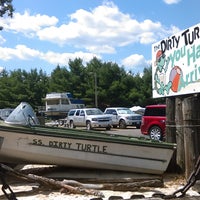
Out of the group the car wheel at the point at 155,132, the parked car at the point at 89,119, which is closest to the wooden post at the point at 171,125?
the car wheel at the point at 155,132

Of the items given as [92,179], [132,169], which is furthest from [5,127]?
[132,169]

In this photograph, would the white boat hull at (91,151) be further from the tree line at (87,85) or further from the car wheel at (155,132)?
the tree line at (87,85)

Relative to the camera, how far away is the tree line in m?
71.8

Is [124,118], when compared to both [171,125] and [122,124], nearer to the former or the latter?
[122,124]

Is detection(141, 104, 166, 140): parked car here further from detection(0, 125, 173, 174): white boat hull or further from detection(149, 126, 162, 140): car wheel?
detection(0, 125, 173, 174): white boat hull

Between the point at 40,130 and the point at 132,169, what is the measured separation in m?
2.18

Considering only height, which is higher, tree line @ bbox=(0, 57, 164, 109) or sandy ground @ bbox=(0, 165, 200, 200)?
tree line @ bbox=(0, 57, 164, 109)

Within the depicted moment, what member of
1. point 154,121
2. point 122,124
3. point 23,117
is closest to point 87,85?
point 122,124

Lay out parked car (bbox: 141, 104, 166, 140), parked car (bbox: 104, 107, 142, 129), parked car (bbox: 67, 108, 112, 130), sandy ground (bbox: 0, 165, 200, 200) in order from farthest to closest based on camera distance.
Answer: parked car (bbox: 104, 107, 142, 129) < parked car (bbox: 67, 108, 112, 130) < parked car (bbox: 141, 104, 166, 140) < sandy ground (bbox: 0, 165, 200, 200)

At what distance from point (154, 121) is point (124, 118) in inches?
597

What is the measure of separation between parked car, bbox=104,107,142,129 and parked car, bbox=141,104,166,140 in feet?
45.5

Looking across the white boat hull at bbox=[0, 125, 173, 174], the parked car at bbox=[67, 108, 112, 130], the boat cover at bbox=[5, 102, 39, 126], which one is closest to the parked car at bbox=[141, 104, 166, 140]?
the boat cover at bbox=[5, 102, 39, 126]

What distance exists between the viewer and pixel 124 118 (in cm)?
3700

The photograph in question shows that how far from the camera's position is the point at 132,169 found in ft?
32.7
